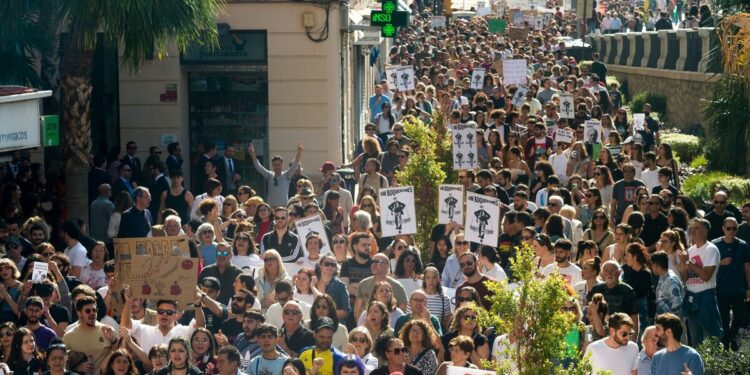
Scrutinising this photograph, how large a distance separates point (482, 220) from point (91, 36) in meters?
6.14

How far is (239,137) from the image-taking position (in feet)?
85.7

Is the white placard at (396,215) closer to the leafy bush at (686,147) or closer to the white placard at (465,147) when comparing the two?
the white placard at (465,147)

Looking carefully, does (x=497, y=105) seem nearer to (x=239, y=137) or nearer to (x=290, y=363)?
(x=239, y=137)

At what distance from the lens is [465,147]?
2016cm

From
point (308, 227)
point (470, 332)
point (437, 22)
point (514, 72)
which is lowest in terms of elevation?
point (470, 332)

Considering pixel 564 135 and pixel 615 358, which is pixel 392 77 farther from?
pixel 615 358

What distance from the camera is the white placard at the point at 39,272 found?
13.2 meters

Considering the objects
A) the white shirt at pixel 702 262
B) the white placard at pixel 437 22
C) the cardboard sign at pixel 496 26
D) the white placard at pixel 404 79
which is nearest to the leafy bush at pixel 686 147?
the white placard at pixel 404 79

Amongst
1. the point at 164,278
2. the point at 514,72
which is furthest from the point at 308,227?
the point at 514,72

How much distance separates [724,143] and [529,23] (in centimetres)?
3064

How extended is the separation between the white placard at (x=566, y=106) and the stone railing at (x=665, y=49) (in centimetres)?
268

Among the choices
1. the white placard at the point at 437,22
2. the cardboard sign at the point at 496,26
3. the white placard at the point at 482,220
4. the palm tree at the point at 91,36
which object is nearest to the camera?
the white placard at the point at 482,220

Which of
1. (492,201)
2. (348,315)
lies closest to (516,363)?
(348,315)

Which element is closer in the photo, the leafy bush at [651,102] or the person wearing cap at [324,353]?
the person wearing cap at [324,353]
